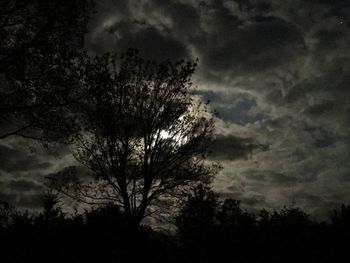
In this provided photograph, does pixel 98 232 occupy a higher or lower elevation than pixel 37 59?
A: lower

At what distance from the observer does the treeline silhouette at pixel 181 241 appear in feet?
27.3

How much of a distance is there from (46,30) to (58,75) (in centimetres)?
186

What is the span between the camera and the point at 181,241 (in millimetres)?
10055

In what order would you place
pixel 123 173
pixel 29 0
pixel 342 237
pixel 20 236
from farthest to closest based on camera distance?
pixel 123 173, pixel 29 0, pixel 20 236, pixel 342 237

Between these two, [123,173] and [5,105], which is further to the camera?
[123,173]

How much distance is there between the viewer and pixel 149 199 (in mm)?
26141

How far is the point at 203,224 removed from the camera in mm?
10359

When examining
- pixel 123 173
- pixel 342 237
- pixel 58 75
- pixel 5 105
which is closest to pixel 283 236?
pixel 342 237

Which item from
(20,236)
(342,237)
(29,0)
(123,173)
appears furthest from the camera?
(123,173)

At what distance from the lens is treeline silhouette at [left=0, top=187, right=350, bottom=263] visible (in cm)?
834

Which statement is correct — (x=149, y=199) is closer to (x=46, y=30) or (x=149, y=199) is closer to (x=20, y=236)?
(x=46, y=30)

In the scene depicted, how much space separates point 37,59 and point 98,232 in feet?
28.9

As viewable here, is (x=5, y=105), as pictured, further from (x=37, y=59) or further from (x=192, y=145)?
(x=192, y=145)

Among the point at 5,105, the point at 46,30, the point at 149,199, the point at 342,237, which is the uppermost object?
the point at 46,30
